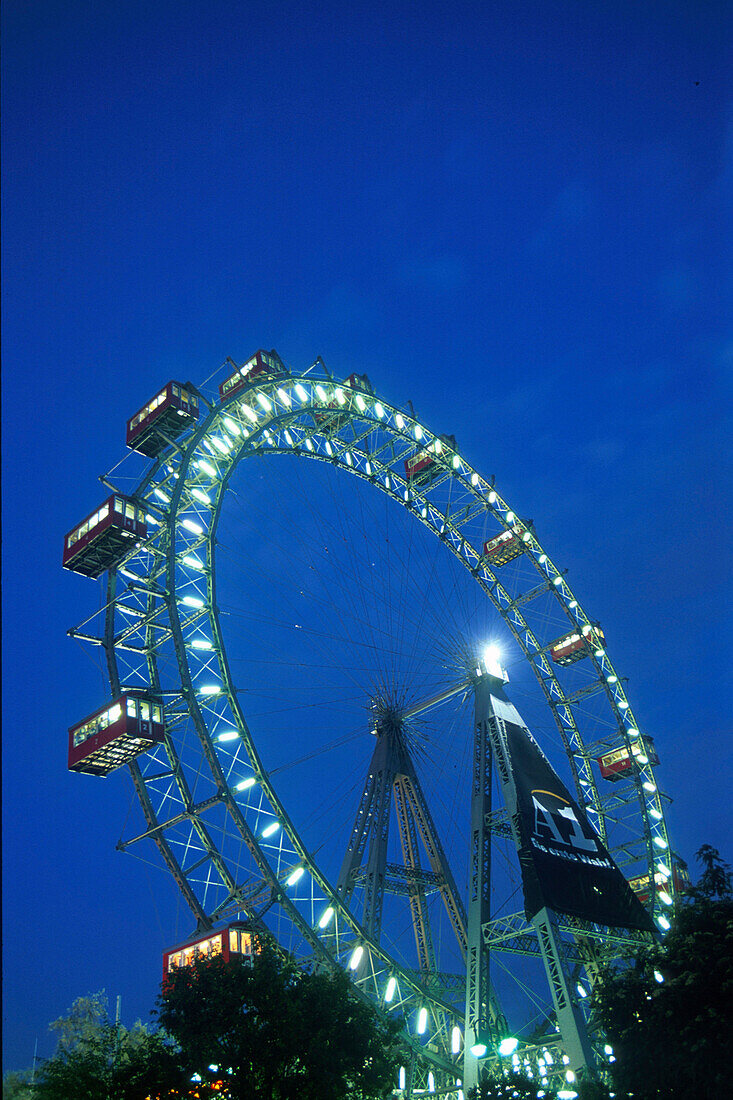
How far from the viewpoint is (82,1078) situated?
21.0 m

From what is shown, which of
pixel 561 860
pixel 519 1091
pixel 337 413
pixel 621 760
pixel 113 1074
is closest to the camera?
pixel 113 1074

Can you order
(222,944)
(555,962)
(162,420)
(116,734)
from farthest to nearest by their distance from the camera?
(162,420), (116,734), (555,962), (222,944)

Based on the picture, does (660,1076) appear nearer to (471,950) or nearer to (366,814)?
(471,950)

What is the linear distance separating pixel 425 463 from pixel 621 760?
2123 centimetres

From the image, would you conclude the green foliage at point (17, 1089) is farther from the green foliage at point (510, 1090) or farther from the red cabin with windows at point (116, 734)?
the green foliage at point (510, 1090)

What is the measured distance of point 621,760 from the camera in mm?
49188

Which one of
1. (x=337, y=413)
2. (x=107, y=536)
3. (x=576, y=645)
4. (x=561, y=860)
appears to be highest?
(x=337, y=413)

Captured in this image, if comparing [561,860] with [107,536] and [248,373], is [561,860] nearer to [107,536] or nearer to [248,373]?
[107,536]

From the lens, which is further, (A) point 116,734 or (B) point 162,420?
(B) point 162,420

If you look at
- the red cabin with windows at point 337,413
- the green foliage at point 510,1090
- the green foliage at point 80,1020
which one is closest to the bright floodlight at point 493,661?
the red cabin with windows at point 337,413

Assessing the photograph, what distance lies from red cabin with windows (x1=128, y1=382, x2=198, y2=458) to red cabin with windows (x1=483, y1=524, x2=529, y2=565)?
22194 mm

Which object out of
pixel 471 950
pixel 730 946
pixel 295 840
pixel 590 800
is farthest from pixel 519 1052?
pixel 590 800

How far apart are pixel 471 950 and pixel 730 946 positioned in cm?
903

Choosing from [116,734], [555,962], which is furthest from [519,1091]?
[116,734]
